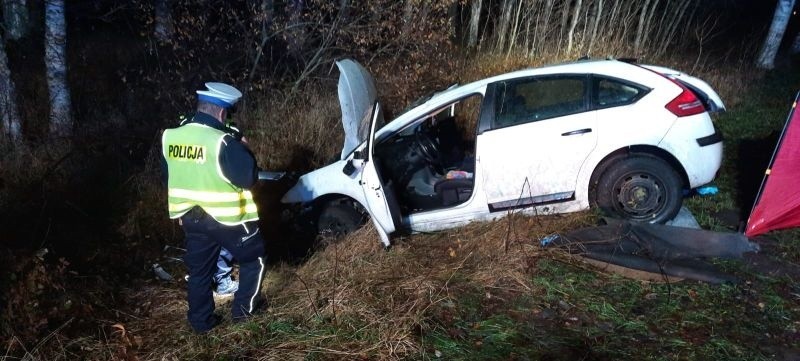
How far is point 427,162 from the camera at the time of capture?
622cm

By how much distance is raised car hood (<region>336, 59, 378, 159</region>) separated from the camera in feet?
18.8

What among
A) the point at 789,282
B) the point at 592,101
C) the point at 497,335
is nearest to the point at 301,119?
the point at 592,101

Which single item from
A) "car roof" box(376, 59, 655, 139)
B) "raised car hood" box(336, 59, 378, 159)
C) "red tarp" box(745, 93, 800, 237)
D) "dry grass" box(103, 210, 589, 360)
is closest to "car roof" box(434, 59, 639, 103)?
"car roof" box(376, 59, 655, 139)

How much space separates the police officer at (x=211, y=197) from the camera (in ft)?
13.2

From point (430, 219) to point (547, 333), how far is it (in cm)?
193

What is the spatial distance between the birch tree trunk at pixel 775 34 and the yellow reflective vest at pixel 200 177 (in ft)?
48.1

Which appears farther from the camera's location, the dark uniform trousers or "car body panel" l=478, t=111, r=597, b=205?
"car body panel" l=478, t=111, r=597, b=205

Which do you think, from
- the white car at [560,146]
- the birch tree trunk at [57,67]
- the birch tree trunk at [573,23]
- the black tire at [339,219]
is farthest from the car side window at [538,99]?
the birch tree trunk at [573,23]

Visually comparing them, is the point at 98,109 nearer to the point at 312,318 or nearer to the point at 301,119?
the point at 301,119

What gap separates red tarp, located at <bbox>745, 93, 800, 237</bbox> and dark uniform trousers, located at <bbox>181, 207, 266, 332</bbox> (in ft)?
13.3

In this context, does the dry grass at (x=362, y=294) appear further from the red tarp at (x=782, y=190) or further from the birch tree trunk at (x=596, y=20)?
the birch tree trunk at (x=596, y=20)

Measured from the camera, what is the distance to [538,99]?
569 centimetres

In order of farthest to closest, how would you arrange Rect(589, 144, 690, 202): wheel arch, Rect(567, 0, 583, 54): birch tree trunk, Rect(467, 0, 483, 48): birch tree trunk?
Rect(467, 0, 483, 48): birch tree trunk
Rect(567, 0, 583, 54): birch tree trunk
Rect(589, 144, 690, 202): wheel arch

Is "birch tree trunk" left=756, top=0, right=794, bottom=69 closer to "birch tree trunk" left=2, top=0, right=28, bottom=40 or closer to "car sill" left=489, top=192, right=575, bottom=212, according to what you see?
"car sill" left=489, top=192, right=575, bottom=212
